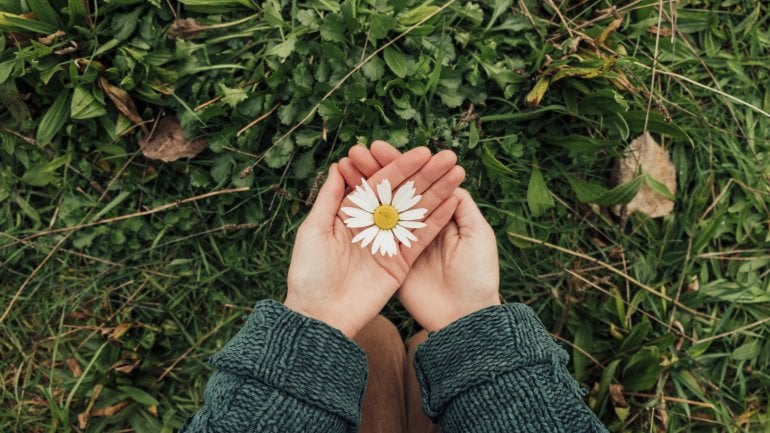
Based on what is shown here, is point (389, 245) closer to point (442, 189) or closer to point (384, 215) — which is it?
point (384, 215)

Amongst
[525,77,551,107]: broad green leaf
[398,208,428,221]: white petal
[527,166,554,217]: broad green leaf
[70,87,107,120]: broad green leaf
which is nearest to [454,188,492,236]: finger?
[398,208,428,221]: white petal

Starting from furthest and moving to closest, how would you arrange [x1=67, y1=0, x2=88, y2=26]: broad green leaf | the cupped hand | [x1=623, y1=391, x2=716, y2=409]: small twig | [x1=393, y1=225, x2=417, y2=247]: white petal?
[x1=623, y1=391, x2=716, y2=409]: small twig < [x1=67, y1=0, x2=88, y2=26]: broad green leaf < [x1=393, y1=225, x2=417, y2=247]: white petal < the cupped hand

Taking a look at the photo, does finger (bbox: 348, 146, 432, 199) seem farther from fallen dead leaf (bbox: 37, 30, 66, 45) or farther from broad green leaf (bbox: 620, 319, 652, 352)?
fallen dead leaf (bbox: 37, 30, 66, 45)

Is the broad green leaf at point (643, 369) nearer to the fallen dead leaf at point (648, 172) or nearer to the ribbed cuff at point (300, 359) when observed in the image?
the fallen dead leaf at point (648, 172)

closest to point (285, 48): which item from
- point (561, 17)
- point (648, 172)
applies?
point (561, 17)

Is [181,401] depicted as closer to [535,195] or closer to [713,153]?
[535,195]

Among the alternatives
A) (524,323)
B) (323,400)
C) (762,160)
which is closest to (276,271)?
(323,400)
